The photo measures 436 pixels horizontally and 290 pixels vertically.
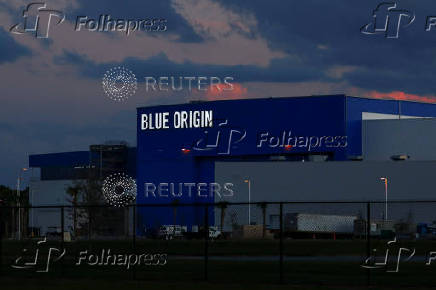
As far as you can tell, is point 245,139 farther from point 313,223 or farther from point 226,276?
point 226,276

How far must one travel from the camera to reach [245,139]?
399 feet

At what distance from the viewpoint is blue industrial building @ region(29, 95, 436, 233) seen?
115312 mm

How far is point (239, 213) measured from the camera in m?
112

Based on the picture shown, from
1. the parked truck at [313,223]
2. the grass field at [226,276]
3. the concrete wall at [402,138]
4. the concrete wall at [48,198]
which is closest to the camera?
the grass field at [226,276]

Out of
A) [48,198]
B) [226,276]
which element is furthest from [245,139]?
[226,276]

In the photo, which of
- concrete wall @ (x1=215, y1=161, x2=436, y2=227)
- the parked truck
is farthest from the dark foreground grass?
concrete wall @ (x1=215, y1=161, x2=436, y2=227)

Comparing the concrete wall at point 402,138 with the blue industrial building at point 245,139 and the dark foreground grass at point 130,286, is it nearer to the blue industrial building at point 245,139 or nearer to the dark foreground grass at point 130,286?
the blue industrial building at point 245,139

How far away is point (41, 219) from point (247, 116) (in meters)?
42.7

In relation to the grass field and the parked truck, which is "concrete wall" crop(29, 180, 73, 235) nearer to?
the parked truck

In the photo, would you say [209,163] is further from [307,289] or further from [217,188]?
[307,289]

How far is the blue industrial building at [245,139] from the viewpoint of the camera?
4540 inches

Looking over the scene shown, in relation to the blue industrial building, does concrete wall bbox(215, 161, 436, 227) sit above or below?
below

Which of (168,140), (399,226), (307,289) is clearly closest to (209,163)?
(168,140)

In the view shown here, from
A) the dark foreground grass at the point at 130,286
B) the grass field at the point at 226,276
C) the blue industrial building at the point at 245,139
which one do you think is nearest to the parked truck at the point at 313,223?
the blue industrial building at the point at 245,139
